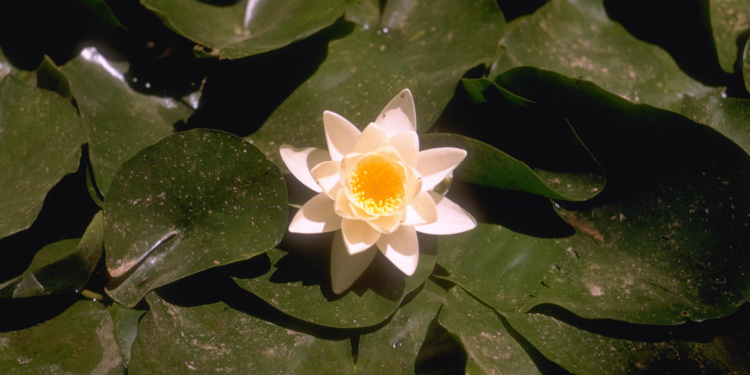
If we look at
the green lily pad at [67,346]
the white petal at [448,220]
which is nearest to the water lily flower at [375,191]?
the white petal at [448,220]

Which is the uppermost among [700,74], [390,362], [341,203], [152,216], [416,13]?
[416,13]

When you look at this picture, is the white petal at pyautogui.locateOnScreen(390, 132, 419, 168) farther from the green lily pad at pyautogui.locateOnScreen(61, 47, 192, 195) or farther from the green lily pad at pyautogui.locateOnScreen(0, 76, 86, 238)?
the green lily pad at pyautogui.locateOnScreen(0, 76, 86, 238)

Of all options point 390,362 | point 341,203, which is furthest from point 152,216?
point 390,362

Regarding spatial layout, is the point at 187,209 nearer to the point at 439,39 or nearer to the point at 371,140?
the point at 371,140

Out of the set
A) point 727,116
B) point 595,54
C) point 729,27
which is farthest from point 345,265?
point 729,27

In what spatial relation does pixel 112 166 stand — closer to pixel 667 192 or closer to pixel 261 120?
pixel 261 120
